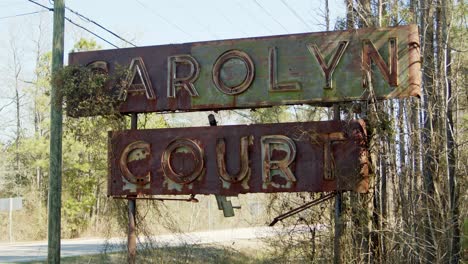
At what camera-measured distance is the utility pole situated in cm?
1088

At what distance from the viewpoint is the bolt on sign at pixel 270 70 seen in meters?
8.98

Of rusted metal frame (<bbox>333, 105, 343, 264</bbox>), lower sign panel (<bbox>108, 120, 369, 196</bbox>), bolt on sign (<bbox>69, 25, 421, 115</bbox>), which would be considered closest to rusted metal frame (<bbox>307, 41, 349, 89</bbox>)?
bolt on sign (<bbox>69, 25, 421, 115</bbox>)

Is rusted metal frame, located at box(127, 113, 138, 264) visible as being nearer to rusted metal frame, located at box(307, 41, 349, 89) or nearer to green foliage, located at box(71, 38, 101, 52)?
rusted metal frame, located at box(307, 41, 349, 89)

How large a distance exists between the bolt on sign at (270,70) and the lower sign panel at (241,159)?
1.42 feet

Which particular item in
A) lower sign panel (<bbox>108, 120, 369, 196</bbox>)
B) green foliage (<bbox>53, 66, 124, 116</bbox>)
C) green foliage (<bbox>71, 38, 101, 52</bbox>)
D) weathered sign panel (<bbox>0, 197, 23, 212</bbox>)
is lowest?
weathered sign panel (<bbox>0, 197, 23, 212</bbox>)

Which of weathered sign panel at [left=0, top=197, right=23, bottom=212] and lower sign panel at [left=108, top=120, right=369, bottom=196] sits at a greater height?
lower sign panel at [left=108, top=120, right=369, bottom=196]

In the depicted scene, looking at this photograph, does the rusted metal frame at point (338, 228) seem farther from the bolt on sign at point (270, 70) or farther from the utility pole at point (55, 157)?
the utility pole at point (55, 157)

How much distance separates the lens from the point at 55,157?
36.7 ft

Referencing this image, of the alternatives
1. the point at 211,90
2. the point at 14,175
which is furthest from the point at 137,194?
the point at 14,175

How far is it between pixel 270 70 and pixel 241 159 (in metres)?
1.39

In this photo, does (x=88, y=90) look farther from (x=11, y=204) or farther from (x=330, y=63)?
(x=11, y=204)

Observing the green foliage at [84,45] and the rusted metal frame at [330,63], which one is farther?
the green foliage at [84,45]

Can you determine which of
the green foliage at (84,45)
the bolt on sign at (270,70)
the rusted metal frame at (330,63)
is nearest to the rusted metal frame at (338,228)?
the bolt on sign at (270,70)

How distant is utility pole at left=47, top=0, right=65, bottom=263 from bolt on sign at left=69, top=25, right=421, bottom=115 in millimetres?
1243
